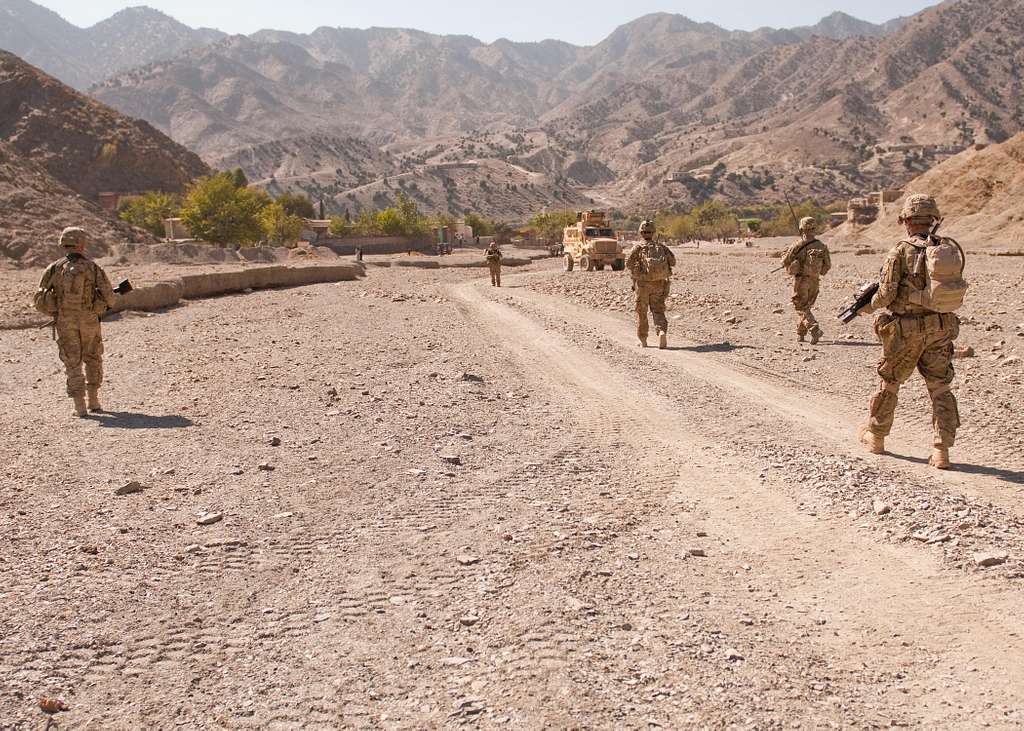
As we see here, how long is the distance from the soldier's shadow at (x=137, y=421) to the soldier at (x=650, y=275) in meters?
6.97

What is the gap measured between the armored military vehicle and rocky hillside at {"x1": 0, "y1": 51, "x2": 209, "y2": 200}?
51315mm

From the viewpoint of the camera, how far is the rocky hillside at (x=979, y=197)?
126 feet

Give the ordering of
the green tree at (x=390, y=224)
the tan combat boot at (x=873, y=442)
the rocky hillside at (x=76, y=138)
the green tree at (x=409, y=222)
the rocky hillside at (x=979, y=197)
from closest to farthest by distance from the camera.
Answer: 1. the tan combat boot at (x=873, y=442)
2. the rocky hillside at (x=979, y=197)
3. the rocky hillside at (x=76, y=138)
4. the green tree at (x=409, y=222)
5. the green tree at (x=390, y=224)

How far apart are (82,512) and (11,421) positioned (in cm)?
360

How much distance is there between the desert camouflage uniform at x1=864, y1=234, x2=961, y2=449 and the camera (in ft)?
19.7

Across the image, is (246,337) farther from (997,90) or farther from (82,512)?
(997,90)

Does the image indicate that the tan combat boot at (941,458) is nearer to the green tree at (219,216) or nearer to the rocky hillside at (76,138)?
the green tree at (219,216)

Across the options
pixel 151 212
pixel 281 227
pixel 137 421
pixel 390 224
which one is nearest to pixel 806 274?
pixel 137 421

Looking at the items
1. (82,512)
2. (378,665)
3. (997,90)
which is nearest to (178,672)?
(378,665)

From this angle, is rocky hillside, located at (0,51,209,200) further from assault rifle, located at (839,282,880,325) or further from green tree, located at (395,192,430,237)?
assault rifle, located at (839,282,880,325)

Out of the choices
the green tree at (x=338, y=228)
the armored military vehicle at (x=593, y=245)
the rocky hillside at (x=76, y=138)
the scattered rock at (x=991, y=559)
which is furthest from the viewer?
the green tree at (x=338, y=228)

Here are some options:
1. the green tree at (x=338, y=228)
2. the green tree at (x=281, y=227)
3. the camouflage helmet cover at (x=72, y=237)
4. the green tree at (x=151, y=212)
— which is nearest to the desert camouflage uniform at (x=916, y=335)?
the camouflage helmet cover at (x=72, y=237)

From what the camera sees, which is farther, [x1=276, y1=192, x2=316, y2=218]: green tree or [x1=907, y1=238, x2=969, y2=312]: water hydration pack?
[x1=276, y1=192, x2=316, y2=218]: green tree

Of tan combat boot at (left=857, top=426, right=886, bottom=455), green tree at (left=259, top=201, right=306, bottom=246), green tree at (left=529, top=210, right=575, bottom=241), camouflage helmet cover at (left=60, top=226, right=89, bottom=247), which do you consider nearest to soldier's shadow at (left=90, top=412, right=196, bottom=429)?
camouflage helmet cover at (left=60, top=226, right=89, bottom=247)
